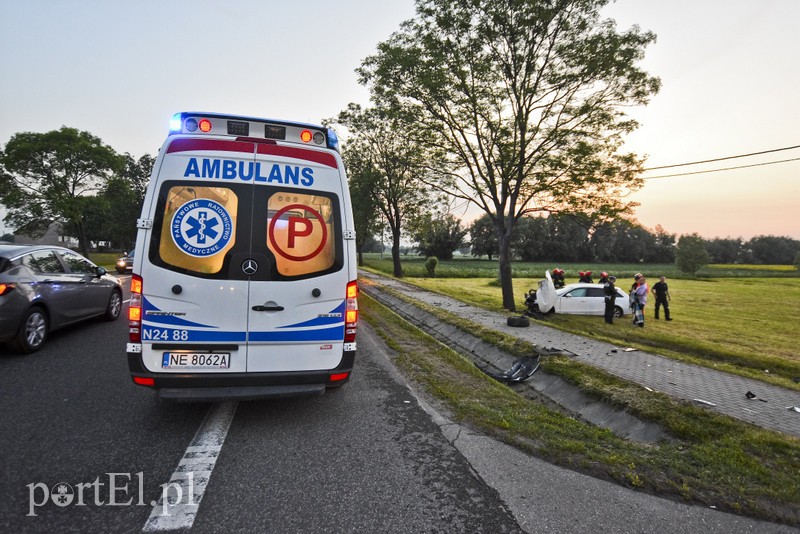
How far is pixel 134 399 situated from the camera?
4316 millimetres

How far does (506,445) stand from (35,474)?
3.75 metres

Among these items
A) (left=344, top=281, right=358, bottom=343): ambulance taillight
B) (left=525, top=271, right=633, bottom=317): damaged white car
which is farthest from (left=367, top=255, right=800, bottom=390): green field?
(left=344, top=281, right=358, bottom=343): ambulance taillight

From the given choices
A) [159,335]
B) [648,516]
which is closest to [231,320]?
[159,335]

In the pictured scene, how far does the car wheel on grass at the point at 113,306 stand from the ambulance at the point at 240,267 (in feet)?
22.1

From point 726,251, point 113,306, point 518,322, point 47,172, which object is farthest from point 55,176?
point 726,251

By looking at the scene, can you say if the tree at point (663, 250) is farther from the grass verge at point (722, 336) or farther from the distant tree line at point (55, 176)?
the distant tree line at point (55, 176)

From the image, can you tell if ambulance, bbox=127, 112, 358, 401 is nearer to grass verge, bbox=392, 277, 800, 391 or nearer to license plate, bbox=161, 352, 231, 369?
license plate, bbox=161, 352, 231, 369

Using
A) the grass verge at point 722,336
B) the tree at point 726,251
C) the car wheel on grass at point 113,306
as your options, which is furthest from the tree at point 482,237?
the car wheel on grass at point 113,306

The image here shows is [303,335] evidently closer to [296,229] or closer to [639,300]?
[296,229]

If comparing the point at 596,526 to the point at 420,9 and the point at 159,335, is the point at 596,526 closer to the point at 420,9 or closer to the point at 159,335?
the point at 159,335

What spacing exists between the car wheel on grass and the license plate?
6847 mm

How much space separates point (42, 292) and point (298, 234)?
18.2 ft

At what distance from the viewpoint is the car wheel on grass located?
8752 millimetres

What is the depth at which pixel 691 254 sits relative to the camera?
60.0 metres
